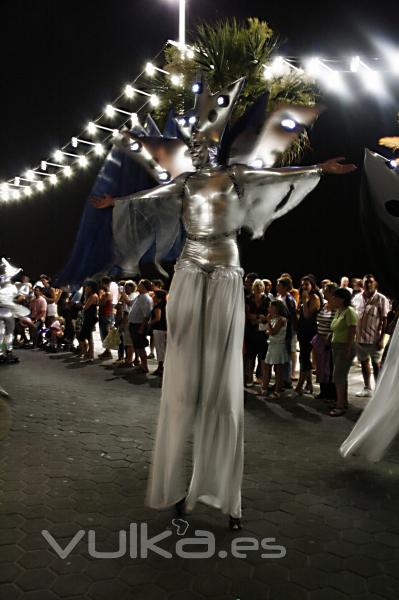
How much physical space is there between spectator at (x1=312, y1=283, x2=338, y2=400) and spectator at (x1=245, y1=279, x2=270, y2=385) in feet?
3.50

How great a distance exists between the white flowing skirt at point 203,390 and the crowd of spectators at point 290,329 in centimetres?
270

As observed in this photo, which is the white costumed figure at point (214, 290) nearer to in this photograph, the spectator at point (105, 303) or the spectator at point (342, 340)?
the spectator at point (342, 340)

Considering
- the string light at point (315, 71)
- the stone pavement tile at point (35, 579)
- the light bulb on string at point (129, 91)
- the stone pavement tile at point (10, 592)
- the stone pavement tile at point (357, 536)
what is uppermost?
the light bulb on string at point (129, 91)

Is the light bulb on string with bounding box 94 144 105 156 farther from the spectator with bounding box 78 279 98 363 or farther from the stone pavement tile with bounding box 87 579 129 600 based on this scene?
the stone pavement tile with bounding box 87 579 129 600

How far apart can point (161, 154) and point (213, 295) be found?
1.33 m

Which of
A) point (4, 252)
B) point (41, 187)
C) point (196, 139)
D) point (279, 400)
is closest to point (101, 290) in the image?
point (279, 400)

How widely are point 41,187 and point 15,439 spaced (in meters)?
34.4

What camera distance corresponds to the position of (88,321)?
1166cm

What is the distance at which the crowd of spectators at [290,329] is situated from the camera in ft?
23.7

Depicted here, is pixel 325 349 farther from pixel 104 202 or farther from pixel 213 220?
pixel 104 202

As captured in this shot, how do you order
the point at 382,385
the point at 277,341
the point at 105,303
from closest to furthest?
the point at 382,385 → the point at 277,341 → the point at 105,303

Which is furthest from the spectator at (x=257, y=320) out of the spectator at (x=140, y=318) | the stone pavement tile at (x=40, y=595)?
the stone pavement tile at (x=40, y=595)

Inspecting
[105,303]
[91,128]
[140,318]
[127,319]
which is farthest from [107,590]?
[91,128]

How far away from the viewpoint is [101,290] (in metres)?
11.9
